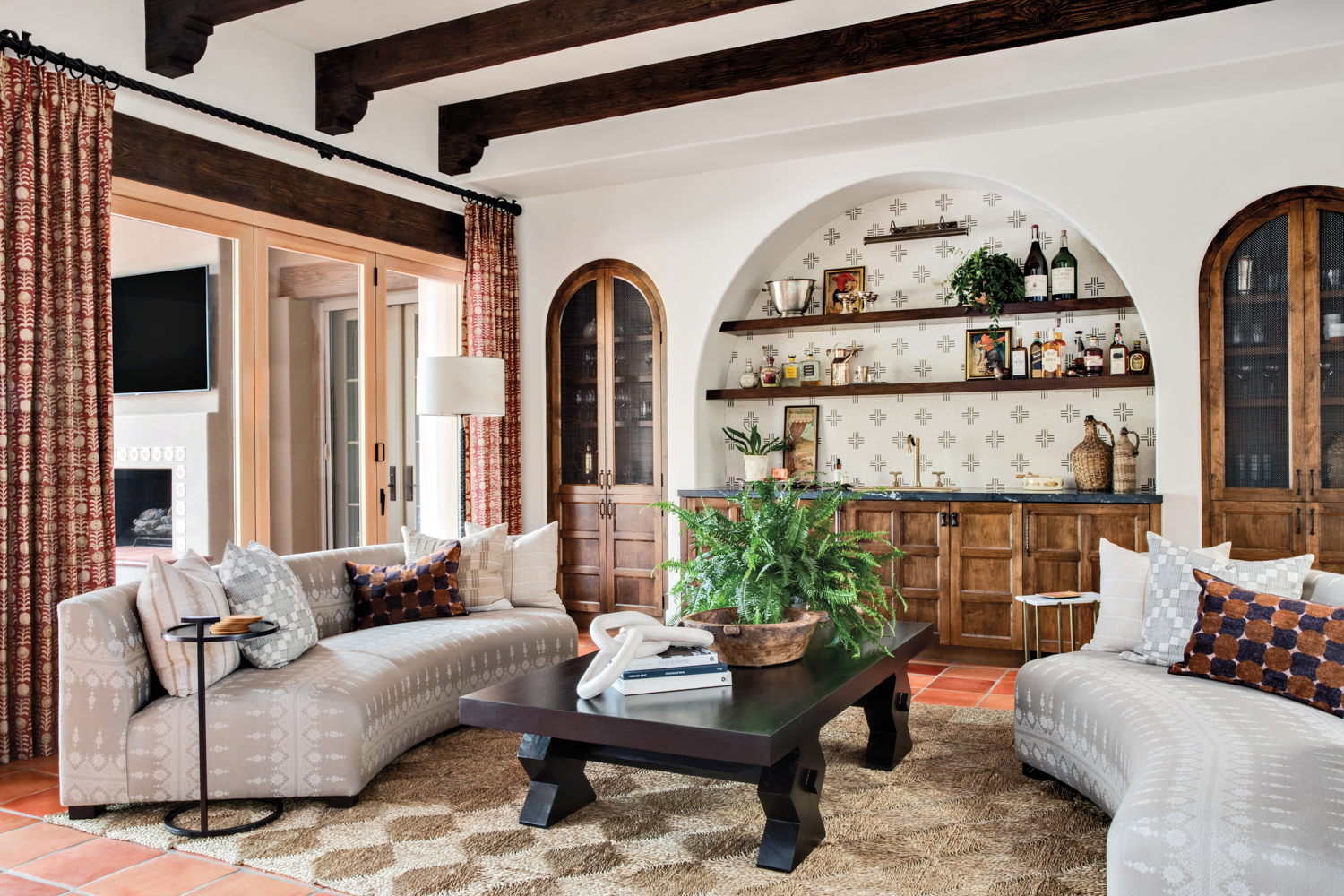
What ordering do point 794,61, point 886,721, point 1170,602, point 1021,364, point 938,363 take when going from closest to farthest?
point 1170,602
point 886,721
point 794,61
point 1021,364
point 938,363

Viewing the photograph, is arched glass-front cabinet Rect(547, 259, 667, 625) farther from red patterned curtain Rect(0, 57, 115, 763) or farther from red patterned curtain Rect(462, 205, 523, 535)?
red patterned curtain Rect(0, 57, 115, 763)

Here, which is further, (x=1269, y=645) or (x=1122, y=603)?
(x=1122, y=603)

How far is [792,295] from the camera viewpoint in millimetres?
5766

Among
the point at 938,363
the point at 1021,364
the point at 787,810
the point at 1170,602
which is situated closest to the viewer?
the point at 787,810

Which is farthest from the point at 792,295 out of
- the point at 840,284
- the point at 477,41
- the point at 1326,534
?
the point at 1326,534

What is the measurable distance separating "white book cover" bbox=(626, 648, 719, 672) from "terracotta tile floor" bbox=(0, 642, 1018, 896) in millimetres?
916

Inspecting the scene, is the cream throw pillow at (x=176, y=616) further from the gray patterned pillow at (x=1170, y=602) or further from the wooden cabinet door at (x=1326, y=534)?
the wooden cabinet door at (x=1326, y=534)

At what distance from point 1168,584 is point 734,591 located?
1.35m

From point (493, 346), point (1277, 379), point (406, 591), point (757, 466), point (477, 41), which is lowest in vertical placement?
point (406, 591)

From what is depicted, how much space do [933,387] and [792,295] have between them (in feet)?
3.26

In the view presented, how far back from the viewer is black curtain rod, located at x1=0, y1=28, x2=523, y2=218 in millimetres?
3635

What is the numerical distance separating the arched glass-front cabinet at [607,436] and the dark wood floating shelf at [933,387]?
48 cm

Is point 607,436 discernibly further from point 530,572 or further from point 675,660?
point 675,660

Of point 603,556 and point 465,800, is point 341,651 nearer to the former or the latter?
point 465,800
